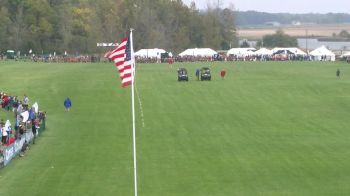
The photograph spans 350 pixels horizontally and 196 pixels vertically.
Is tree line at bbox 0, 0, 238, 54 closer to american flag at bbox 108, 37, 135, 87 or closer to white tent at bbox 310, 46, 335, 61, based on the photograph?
white tent at bbox 310, 46, 335, 61

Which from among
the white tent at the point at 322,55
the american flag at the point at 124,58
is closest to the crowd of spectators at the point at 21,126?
the american flag at the point at 124,58

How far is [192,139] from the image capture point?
46250mm

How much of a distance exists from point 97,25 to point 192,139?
116 metres

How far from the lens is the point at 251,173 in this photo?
36.1 m

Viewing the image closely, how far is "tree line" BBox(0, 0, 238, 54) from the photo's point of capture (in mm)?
156250

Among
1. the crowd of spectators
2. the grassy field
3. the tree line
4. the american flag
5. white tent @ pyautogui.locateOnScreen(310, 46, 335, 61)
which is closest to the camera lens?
the american flag

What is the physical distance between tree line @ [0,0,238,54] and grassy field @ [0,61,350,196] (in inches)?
2883

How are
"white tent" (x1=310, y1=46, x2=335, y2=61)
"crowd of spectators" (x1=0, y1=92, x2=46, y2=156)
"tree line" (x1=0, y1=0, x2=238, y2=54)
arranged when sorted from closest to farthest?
"crowd of spectators" (x1=0, y1=92, x2=46, y2=156) → "white tent" (x1=310, y1=46, x2=335, y2=61) → "tree line" (x1=0, y1=0, x2=238, y2=54)

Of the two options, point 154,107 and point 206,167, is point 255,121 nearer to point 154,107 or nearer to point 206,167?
point 154,107

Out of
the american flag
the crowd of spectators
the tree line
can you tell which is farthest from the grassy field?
the tree line

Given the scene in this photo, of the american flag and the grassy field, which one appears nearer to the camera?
the american flag

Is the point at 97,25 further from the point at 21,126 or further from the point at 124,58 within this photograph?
the point at 124,58

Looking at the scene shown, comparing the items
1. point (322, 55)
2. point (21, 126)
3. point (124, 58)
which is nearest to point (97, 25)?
point (322, 55)

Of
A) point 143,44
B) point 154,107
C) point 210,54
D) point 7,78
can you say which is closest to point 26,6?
point 143,44
